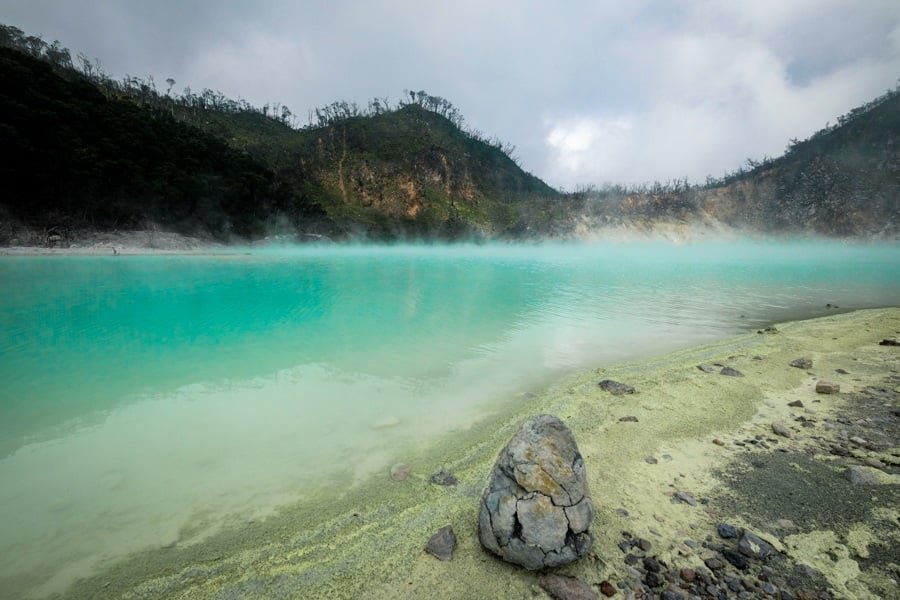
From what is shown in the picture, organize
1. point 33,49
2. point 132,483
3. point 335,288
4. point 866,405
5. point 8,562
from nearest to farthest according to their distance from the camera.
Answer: point 8,562 → point 132,483 → point 866,405 → point 335,288 → point 33,49

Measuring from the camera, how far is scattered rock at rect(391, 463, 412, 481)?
13.0ft

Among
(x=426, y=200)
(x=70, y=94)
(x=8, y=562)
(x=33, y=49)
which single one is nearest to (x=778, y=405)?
(x=8, y=562)

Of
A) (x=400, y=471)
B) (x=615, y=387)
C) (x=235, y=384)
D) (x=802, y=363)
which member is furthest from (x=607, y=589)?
(x=802, y=363)

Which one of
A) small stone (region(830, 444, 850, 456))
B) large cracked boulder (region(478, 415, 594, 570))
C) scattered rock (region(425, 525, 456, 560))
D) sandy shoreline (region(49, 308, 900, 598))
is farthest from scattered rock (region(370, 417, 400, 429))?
small stone (region(830, 444, 850, 456))

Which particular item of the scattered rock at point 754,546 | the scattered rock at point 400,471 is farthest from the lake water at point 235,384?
the scattered rock at point 754,546

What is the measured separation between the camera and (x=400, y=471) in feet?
13.2

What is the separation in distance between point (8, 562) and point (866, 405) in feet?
30.7

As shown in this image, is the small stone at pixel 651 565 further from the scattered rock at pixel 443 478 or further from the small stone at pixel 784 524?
the scattered rock at pixel 443 478

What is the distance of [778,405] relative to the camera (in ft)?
16.8

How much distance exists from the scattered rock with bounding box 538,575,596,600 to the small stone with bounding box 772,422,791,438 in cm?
352

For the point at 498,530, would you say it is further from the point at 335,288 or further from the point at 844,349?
the point at 335,288

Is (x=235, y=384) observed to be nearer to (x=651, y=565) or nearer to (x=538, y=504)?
(x=538, y=504)

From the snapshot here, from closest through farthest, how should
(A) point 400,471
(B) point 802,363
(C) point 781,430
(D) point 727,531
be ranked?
(D) point 727,531 → (A) point 400,471 → (C) point 781,430 → (B) point 802,363

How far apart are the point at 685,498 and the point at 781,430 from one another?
2.11 meters
